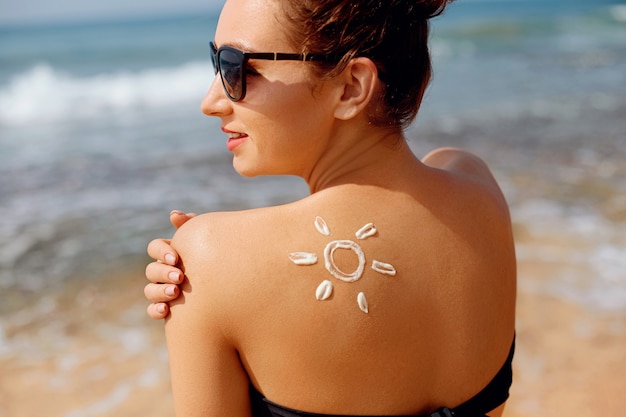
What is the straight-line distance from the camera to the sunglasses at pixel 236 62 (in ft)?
4.87

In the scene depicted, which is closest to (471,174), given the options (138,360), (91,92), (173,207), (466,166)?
(466,166)

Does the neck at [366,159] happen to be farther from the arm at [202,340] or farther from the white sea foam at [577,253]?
the white sea foam at [577,253]

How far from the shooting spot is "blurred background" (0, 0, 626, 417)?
3980 millimetres

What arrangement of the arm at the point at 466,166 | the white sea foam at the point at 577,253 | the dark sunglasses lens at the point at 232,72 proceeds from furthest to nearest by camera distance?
1. the white sea foam at the point at 577,253
2. the arm at the point at 466,166
3. the dark sunglasses lens at the point at 232,72

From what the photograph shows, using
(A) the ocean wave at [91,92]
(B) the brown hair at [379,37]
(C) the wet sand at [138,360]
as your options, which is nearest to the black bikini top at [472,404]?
(B) the brown hair at [379,37]

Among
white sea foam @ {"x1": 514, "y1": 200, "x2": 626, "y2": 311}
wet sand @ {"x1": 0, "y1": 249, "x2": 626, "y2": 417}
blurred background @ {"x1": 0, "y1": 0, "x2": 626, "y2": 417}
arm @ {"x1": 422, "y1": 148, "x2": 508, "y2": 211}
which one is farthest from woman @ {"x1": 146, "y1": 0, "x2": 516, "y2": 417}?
white sea foam @ {"x1": 514, "y1": 200, "x2": 626, "y2": 311}

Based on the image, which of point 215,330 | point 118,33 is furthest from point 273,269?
point 118,33

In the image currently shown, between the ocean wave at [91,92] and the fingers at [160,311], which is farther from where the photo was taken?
the ocean wave at [91,92]

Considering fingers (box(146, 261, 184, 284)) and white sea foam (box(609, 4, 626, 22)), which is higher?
fingers (box(146, 261, 184, 284))

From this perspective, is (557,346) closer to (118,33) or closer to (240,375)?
(240,375)

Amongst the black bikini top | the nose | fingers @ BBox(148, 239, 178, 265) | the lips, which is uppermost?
the nose

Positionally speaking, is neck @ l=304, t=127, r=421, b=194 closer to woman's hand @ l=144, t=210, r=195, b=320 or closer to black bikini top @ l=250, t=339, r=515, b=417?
woman's hand @ l=144, t=210, r=195, b=320

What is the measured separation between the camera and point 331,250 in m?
1.42

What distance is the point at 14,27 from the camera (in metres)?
34.6
